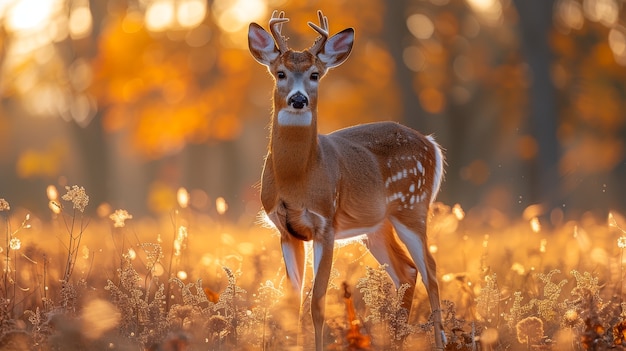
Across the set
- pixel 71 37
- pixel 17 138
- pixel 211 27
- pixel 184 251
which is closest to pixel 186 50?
pixel 211 27

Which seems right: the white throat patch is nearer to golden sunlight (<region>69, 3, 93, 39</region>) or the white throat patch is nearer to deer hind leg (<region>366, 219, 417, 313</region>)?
deer hind leg (<region>366, 219, 417, 313</region>)

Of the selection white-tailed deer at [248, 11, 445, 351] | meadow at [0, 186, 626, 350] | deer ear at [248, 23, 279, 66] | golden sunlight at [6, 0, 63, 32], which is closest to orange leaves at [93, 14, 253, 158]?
golden sunlight at [6, 0, 63, 32]

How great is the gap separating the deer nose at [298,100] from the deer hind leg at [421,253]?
62.7 inches

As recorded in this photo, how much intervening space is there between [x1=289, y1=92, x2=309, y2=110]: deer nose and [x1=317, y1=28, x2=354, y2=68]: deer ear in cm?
65

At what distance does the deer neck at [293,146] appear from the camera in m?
6.41

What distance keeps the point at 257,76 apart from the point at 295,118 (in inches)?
648

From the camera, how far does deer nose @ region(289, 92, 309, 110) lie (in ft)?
20.3

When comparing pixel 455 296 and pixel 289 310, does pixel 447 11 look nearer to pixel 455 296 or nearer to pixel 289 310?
pixel 455 296

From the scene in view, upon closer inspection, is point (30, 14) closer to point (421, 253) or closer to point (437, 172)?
point (437, 172)

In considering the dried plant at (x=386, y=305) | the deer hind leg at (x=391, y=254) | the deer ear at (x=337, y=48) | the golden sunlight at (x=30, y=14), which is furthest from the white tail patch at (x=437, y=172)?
the golden sunlight at (x=30, y=14)

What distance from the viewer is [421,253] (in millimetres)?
7312

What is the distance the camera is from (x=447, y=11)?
2339 cm

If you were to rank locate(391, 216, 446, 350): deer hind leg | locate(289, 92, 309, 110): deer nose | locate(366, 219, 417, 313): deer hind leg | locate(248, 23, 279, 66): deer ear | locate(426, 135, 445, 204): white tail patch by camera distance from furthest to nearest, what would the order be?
locate(426, 135, 445, 204): white tail patch
locate(366, 219, 417, 313): deer hind leg
locate(391, 216, 446, 350): deer hind leg
locate(248, 23, 279, 66): deer ear
locate(289, 92, 309, 110): deer nose

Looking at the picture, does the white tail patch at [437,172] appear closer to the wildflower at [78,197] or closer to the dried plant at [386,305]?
the dried plant at [386,305]
